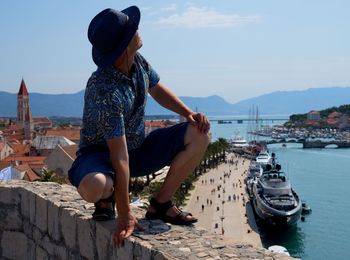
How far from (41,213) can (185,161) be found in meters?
1.27

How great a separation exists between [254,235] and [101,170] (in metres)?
30.4

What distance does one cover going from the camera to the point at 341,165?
8356 cm

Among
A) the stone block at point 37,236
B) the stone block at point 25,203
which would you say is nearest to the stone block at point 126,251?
the stone block at point 37,236

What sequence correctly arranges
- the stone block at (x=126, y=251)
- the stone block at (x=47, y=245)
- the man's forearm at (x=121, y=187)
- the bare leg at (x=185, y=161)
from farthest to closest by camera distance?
the stone block at (x=47, y=245) < the bare leg at (x=185, y=161) < the man's forearm at (x=121, y=187) < the stone block at (x=126, y=251)

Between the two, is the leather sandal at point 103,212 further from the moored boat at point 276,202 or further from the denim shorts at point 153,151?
the moored boat at point 276,202

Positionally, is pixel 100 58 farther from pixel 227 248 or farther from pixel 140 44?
pixel 227 248

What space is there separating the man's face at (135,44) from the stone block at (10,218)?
6.12 ft

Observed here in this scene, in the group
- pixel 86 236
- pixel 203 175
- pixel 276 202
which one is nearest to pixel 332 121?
pixel 203 175

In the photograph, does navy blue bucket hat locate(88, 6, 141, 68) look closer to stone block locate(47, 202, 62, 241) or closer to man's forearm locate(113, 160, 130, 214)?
man's forearm locate(113, 160, 130, 214)

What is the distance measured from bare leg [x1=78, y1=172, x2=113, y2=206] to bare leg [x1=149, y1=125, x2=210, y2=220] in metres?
0.57

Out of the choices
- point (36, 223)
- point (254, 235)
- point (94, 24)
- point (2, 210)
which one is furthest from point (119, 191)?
point (254, 235)

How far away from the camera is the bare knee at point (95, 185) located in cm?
302

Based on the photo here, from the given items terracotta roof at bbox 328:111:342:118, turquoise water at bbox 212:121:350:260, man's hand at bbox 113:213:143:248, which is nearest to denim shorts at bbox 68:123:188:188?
man's hand at bbox 113:213:143:248

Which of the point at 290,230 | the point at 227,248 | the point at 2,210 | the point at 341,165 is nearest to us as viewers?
the point at 227,248
